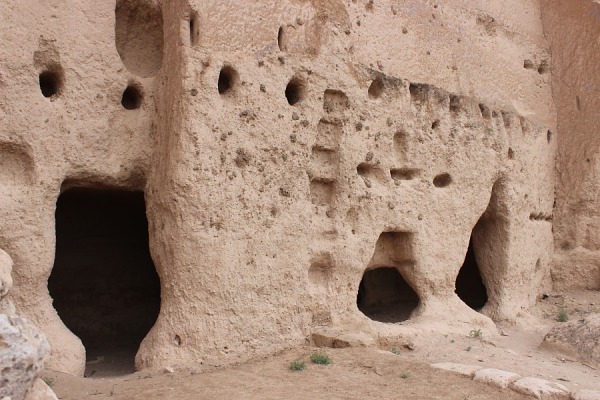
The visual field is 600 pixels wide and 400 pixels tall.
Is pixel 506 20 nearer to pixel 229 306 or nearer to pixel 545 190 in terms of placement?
pixel 545 190

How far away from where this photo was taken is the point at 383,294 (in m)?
8.16

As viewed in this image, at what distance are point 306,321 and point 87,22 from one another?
2832mm

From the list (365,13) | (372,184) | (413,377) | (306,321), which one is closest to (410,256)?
(372,184)

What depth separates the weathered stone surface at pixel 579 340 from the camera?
539cm

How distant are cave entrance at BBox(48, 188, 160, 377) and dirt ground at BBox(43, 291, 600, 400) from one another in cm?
193

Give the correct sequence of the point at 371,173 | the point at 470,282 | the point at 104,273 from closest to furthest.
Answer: the point at 371,173
the point at 104,273
the point at 470,282

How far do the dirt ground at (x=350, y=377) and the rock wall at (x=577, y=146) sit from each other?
288 centimetres

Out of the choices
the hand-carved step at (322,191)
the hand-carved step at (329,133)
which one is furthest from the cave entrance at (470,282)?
the hand-carved step at (329,133)

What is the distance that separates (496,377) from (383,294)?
12.3ft

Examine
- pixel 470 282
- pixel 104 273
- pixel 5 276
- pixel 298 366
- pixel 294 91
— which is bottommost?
pixel 298 366

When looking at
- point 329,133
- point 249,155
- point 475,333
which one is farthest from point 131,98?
point 475,333

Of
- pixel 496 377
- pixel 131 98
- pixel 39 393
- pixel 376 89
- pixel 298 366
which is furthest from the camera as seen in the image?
pixel 376 89

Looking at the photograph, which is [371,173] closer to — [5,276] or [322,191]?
[322,191]

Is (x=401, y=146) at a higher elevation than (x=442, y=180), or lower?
higher
